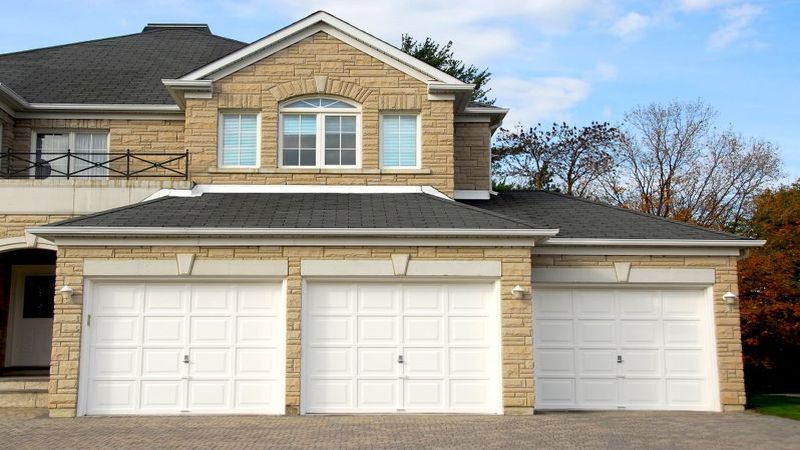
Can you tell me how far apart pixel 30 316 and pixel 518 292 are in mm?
12244

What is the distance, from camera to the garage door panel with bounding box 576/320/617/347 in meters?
16.0

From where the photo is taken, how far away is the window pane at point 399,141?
18047 mm

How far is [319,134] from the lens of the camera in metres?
18.0

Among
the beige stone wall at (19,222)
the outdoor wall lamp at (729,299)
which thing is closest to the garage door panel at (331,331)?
the beige stone wall at (19,222)

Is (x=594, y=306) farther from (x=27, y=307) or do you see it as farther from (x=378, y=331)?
(x=27, y=307)

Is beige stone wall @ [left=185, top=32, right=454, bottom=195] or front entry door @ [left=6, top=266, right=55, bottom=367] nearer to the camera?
beige stone wall @ [left=185, top=32, right=454, bottom=195]

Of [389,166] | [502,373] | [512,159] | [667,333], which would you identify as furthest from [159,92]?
[512,159]

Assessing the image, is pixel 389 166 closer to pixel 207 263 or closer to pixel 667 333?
pixel 207 263


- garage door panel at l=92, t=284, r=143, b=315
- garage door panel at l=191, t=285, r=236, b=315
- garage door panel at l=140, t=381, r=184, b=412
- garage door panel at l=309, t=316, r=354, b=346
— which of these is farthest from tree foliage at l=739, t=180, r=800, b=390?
garage door panel at l=92, t=284, r=143, b=315

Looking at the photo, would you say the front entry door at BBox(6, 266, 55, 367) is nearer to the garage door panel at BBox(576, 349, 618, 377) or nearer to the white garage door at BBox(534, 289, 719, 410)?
the white garage door at BBox(534, 289, 719, 410)

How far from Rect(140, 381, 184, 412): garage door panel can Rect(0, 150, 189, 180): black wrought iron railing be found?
17.4ft

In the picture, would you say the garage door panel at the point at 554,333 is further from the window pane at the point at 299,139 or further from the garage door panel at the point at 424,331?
the window pane at the point at 299,139

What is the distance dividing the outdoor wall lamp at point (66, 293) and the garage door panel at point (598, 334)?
962cm

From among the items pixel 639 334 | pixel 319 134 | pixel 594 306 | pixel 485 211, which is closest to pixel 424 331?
pixel 485 211
